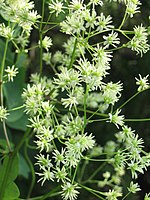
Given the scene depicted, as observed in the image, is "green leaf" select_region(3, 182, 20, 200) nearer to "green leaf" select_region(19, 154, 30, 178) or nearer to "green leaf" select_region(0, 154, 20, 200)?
"green leaf" select_region(0, 154, 20, 200)

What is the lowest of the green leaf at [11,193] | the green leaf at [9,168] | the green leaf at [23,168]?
the green leaf at [11,193]

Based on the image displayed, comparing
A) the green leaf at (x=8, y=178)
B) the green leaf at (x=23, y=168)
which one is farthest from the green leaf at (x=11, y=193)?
the green leaf at (x=23, y=168)

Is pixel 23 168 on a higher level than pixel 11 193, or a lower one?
higher

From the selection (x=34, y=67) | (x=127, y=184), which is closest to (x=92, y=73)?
(x=127, y=184)

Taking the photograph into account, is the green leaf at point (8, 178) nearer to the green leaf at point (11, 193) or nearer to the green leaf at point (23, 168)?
the green leaf at point (11, 193)

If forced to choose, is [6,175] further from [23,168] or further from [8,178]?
[23,168]

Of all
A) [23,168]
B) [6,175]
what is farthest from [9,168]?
[23,168]

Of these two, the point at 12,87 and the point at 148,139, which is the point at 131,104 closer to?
the point at 148,139

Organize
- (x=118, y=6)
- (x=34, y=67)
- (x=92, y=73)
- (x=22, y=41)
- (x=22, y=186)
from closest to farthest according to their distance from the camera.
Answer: (x=92, y=73), (x=22, y=41), (x=118, y=6), (x=22, y=186), (x=34, y=67)

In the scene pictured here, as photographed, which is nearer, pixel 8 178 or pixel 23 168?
pixel 8 178

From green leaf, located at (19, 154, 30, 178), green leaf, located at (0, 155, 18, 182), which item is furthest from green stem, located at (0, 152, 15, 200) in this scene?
green leaf, located at (19, 154, 30, 178)

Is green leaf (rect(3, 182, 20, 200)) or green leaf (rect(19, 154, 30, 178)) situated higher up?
green leaf (rect(19, 154, 30, 178))
